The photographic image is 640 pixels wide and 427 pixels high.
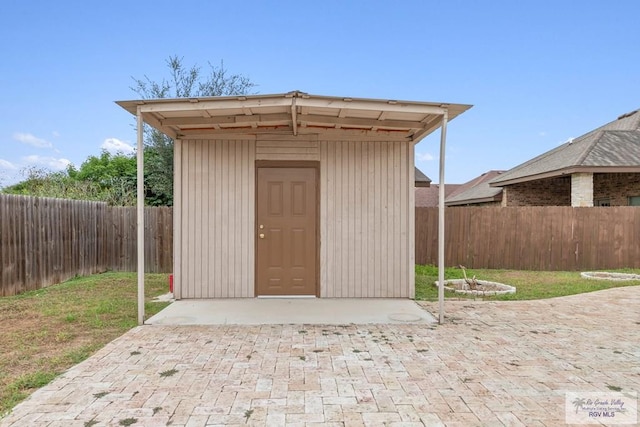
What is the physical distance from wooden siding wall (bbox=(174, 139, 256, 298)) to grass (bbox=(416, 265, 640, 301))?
290 centimetres

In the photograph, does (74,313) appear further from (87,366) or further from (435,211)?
(435,211)

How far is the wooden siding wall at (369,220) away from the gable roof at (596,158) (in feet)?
22.6

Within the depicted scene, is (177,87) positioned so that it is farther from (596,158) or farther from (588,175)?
(596,158)

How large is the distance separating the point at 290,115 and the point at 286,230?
1.82 meters

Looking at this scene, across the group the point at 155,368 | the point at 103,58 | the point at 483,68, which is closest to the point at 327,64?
the point at 483,68

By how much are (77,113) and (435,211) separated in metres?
12.6

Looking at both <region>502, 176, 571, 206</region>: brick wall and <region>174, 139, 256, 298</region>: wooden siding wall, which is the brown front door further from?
<region>502, 176, 571, 206</region>: brick wall

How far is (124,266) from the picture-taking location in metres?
9.49

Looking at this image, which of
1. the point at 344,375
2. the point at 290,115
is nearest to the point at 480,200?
the point at 290,115

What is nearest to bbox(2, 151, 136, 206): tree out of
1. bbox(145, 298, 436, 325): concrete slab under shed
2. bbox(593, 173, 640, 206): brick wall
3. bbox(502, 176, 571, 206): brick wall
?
bbox(145, 298, 436, 325): concrete slab under shed

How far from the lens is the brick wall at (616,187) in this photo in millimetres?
11062

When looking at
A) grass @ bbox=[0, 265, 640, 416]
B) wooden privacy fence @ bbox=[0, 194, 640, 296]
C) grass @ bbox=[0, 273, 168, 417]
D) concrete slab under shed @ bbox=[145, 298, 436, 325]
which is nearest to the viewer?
grass @ bbox=[0, 273, 168, 417]

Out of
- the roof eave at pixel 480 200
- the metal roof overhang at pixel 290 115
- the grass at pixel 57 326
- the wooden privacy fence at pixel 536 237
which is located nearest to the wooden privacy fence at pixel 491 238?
the wooden privacy fence at pixel 536 237

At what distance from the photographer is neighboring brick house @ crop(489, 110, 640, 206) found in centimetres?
1038
